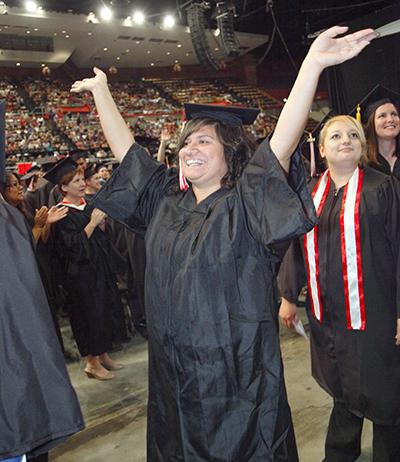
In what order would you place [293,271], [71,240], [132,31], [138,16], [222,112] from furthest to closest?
[132,31] < [138,16] < [71,240] < [293,271] < [222,112]

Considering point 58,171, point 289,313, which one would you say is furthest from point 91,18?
point 289,313

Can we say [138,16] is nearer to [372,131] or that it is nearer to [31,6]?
[31,6]

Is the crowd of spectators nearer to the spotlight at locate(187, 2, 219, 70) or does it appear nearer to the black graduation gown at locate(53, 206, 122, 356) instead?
the spotlight at locate(187, 2, 219, 70)

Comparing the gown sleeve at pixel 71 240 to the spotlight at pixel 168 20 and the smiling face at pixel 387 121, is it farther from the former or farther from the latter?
the spotlight at pixel 168 20

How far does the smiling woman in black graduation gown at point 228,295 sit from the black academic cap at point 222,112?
0.13m

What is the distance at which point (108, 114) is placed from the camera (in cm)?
183

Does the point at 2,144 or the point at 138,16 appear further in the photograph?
the point at 138,16

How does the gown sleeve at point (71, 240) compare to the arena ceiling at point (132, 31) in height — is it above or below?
below

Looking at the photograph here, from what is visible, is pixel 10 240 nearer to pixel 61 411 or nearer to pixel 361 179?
pixel 61 411

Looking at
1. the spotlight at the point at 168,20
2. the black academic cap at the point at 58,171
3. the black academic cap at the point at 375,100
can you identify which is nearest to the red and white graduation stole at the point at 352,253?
the black academic cap at the point at 375,100

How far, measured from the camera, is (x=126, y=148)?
73.0 inches

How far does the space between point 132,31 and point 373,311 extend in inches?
739

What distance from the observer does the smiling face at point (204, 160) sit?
5.34 ft

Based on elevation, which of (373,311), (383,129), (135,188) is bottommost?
(373,311)
